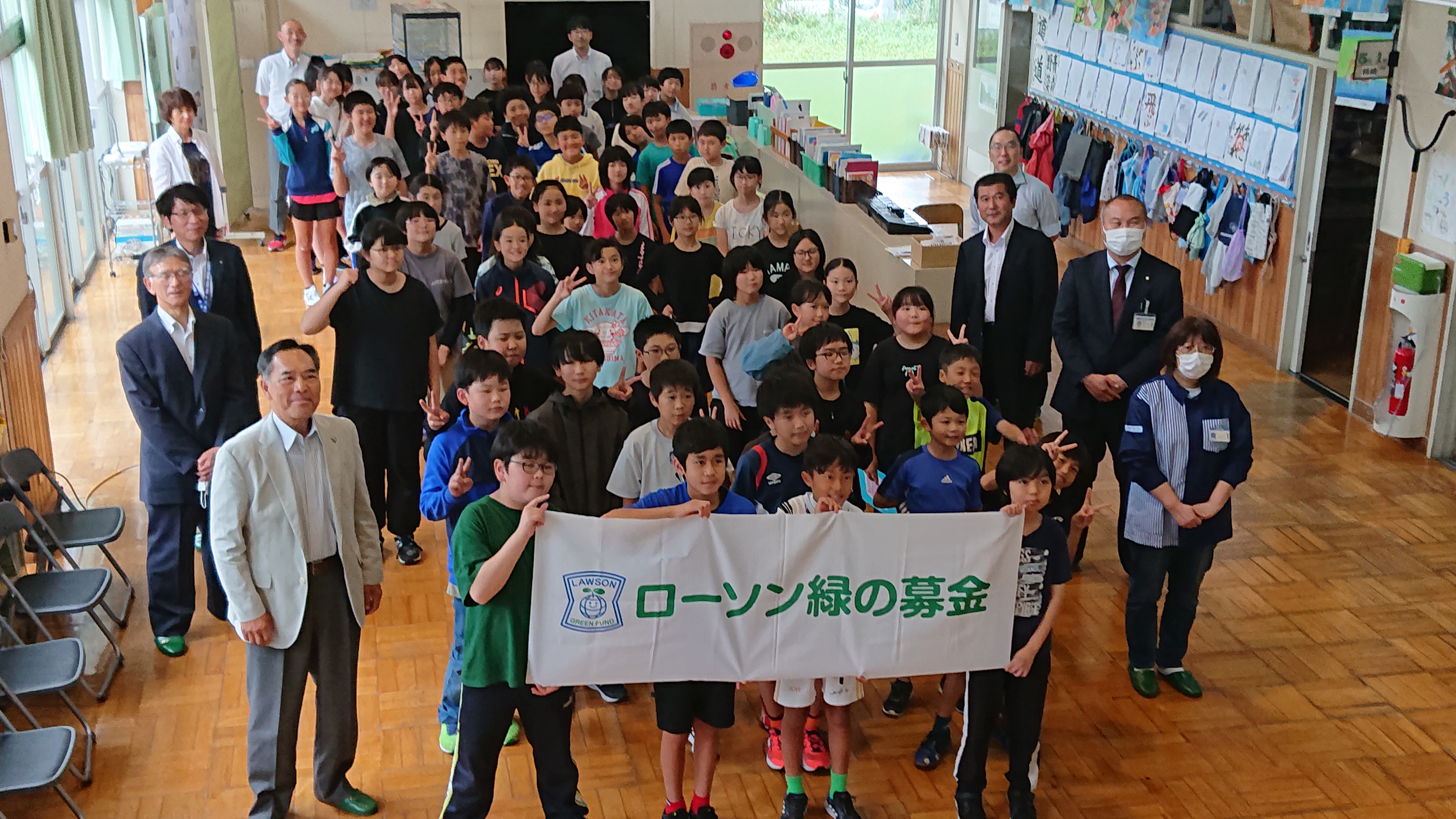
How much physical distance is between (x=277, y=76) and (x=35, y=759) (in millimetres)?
8737

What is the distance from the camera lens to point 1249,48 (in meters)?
9.35

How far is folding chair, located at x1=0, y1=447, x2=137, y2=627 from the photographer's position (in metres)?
5.51

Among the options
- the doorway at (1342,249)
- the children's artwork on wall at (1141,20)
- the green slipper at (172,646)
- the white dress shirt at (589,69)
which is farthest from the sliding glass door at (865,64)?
the green slipper at (172,646)

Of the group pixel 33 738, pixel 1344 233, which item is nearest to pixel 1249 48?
pixel 1344 233

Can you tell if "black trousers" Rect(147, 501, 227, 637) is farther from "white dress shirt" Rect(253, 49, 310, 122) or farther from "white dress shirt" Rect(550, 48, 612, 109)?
"white dress shirt" Rect(550, 48, 612, 109)

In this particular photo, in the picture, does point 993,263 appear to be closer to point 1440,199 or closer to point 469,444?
point 469,444

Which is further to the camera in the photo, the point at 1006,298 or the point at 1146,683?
the point at 1006,298

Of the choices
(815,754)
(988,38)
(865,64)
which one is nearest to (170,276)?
(815,754)

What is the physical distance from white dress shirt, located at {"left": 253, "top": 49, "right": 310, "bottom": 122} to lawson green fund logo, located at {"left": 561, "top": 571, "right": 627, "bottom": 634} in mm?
8891

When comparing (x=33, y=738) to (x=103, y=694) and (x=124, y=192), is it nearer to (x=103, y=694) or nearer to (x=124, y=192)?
(x=103, y=694)

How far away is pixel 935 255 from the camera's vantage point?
284 inches

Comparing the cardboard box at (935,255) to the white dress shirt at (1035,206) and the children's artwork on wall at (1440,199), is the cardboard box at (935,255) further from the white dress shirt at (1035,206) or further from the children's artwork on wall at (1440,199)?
the children's artwork on wall at (1440,199)

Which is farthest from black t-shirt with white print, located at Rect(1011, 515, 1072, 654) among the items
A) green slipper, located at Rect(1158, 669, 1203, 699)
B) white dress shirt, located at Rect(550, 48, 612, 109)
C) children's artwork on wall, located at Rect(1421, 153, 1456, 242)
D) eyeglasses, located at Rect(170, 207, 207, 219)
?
white dress shirt, located at Rect(550, 48, 612, 109)

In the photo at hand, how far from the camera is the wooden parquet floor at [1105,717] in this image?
4.62 metres
